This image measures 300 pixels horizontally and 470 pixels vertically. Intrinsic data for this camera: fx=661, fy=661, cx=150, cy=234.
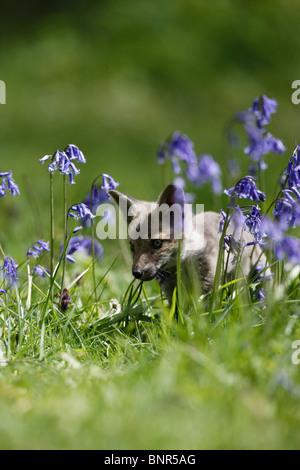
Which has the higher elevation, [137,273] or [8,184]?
[8,184]

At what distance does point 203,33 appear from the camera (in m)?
14.9

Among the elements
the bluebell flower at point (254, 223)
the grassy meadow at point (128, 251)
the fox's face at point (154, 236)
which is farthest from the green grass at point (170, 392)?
the fox's face at point (154, 236)

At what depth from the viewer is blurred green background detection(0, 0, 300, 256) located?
42.1 ft

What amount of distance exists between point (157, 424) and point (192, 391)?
0.80 ft

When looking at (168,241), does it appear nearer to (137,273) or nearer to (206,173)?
(137,273)

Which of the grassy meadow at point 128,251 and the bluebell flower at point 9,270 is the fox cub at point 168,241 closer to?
the grassy meadow at point 128,251

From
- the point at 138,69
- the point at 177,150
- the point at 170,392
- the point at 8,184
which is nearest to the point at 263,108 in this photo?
the point at 177,150

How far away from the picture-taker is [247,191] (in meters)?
3.64

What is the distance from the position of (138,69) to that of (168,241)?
1069 cm

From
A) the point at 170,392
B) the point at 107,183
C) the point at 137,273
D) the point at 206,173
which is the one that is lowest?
the point at 170,392

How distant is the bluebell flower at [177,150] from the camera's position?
18.0 feet

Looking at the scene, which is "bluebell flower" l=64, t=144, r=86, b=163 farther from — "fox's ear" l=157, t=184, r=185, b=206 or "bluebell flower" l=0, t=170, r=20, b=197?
"fox's ear" l=157, t=184, r=185, b=206

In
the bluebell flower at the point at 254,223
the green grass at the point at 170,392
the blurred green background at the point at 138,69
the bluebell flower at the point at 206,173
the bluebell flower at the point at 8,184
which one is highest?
the blurred green background at the point at 138,69
